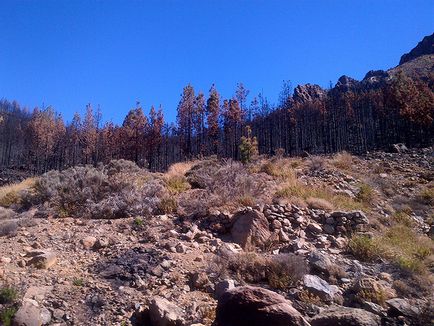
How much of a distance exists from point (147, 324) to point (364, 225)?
5797 mm

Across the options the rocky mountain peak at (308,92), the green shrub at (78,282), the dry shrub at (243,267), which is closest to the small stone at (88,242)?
the green shrub at (78,282)

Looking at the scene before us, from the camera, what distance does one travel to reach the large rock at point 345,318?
464cm

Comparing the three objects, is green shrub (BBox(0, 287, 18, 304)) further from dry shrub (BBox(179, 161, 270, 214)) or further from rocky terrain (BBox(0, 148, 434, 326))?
dry shrub (BBox(179, 161, 270, 214))

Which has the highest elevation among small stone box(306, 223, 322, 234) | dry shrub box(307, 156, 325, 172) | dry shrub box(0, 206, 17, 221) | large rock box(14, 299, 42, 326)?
dry shrub box(307, 156, 325, 172)

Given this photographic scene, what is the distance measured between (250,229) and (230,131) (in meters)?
34.6

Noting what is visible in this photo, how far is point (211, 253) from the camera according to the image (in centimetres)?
754

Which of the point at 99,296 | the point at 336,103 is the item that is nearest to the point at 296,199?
the point at 99,296

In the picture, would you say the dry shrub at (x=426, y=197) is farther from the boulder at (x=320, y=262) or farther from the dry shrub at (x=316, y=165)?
the boulder at (x=320, y=262)

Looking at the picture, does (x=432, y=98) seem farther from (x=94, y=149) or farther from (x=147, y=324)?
(x=147, y=324)

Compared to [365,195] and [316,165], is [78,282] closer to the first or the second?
[365,195]

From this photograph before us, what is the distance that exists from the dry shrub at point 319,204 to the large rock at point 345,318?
5.18 meters

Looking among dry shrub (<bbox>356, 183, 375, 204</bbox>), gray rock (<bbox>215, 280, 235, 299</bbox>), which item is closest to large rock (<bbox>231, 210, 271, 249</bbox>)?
gray rock (<bbox>215, 280, 235, 299</bbox>)

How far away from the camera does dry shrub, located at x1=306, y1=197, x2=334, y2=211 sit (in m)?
10.0

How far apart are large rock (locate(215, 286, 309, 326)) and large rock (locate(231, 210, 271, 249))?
2.84 m
